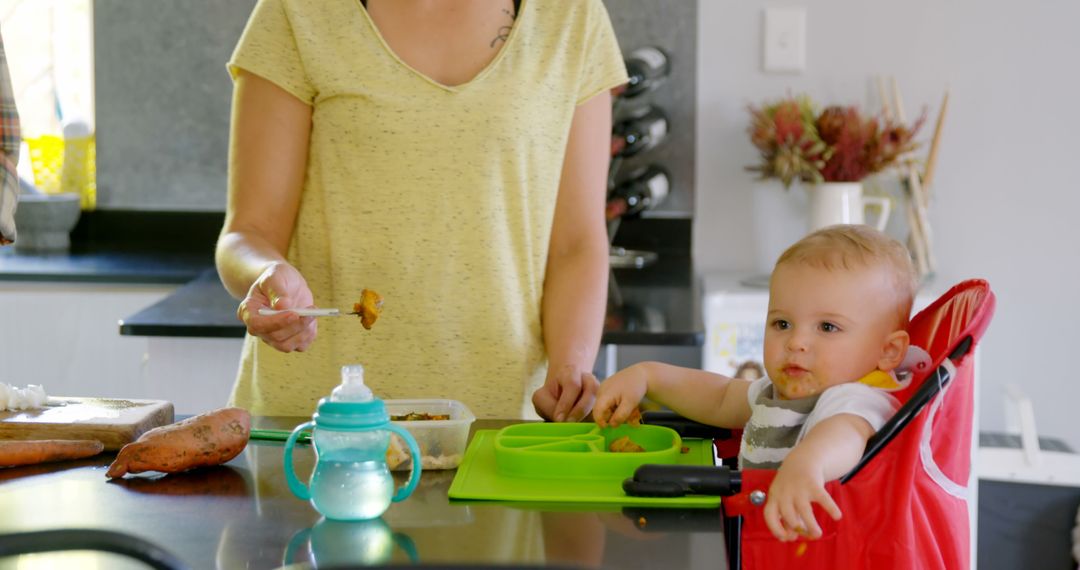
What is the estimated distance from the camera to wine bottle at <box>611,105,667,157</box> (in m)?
2.83

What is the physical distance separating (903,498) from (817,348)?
24 cm

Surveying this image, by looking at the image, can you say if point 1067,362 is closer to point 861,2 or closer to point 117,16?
point 861,2

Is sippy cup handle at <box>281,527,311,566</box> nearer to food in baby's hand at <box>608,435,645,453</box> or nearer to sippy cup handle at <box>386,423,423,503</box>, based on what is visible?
sippy cup handle at <box>386,423,423,503</box>

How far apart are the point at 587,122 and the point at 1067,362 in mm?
1731

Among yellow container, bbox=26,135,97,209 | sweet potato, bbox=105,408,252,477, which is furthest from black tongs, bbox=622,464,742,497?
yellow container, bbox=26,135,97,209

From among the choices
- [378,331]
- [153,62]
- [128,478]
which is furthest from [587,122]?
[153,62]

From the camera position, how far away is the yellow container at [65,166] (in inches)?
124

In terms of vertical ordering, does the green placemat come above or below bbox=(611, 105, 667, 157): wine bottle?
below

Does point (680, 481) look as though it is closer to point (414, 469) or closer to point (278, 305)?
point (414, 469)

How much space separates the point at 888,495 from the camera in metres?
1.09

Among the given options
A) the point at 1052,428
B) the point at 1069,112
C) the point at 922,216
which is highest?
the point at 1069,112

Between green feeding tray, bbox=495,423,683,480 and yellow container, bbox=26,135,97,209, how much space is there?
2.23 m

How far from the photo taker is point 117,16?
3.10 meters

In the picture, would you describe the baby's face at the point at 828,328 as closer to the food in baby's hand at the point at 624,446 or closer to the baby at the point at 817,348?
the baby at the point at 817,348
